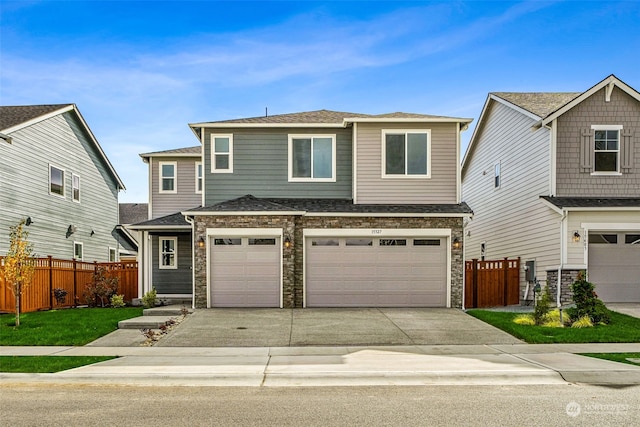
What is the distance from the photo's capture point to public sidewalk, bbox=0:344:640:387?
875cm

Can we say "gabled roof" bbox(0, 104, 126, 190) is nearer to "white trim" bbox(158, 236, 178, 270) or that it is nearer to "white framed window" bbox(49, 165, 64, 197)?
"white framed window" bbox(49, 165, 64, 197)

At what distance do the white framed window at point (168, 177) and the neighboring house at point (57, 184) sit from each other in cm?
459

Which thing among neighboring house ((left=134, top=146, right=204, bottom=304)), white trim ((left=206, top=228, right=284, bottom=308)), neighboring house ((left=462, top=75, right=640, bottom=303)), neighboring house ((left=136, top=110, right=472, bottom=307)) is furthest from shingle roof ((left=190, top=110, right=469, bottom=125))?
white trim ((left=206, top=228, right=284, bottom=308))

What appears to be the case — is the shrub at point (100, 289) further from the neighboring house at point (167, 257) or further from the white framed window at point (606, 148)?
the white framed window at point (606, 148)

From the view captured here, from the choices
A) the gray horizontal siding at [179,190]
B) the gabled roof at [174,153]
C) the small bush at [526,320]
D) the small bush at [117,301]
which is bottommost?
the small bush at [117,301]

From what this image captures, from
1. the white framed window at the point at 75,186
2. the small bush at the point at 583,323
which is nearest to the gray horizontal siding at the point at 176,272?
the white framed window at the point at 75,186

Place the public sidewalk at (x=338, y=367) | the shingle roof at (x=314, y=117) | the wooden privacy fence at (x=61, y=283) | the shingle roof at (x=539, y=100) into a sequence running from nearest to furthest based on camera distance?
1. the public sidewalk at (x=338, y=367)
2. the wooden privacy fence at (x=61, y=283)
3. the shingle roof at (x=314, y=117)
4. the shingle roof at (x=539, y=100)

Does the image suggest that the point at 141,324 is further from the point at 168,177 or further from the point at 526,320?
the point at 168,177

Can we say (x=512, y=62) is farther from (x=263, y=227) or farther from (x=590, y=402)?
(x=590, y=402)

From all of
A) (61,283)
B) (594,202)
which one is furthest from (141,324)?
(594,202)

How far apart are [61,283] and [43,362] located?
10.6 meters

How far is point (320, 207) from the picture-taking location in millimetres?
18250

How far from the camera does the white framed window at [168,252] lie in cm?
2094

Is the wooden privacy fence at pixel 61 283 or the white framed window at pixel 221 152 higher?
the white framed window at pixel 221 152
